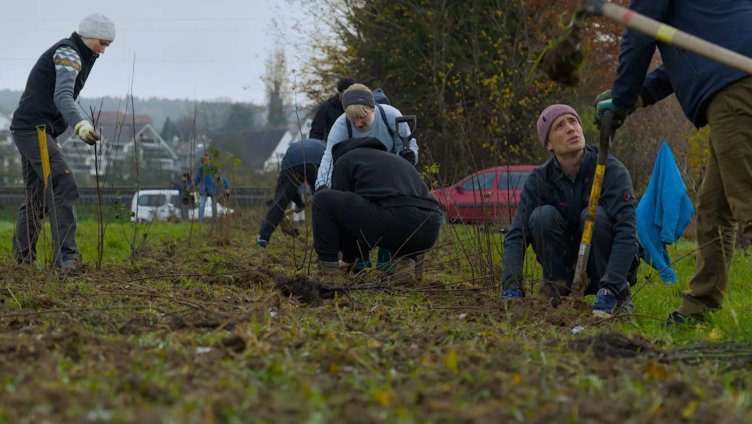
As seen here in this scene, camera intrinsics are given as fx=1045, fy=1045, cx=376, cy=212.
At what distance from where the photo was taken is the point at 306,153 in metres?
9.38

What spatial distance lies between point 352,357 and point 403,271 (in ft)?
10.2

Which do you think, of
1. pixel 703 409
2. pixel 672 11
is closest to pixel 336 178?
pixel 672 11

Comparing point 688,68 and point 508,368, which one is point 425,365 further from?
point 688,68

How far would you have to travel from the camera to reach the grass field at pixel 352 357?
2.62 meters

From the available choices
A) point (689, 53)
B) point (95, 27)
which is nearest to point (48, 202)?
point (95, 27)

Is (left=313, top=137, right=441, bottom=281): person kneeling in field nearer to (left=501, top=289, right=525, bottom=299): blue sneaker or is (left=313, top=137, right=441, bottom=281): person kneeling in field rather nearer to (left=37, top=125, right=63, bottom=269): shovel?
(left=501, top=289, right=525, bottom=299): blue sneaker

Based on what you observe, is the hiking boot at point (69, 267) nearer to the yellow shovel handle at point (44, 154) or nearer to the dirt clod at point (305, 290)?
the yellow shovel handle at point (44, 154)

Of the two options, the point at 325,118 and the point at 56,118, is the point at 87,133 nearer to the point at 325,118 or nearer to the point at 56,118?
the point at 56,118

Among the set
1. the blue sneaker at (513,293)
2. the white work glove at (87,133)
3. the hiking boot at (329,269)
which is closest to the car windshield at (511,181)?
the blue sneaker at (513,293)

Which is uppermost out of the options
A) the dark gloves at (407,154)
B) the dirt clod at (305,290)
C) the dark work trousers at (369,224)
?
the dark gloves at (407,154)

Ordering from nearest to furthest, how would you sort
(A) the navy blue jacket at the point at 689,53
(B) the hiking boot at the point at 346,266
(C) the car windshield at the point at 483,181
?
(A) the navy blue jacket at the point at 689,53 → (C) the car windshield at the point at 483,181 → (B) the hiking boot at the point at 346,266

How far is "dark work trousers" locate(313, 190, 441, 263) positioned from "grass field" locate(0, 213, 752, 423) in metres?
0.58

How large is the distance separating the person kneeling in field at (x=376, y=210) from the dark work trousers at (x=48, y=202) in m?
1.75

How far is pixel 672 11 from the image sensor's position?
181 inches
